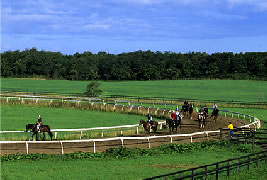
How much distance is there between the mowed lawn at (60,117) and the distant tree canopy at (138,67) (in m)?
84.6

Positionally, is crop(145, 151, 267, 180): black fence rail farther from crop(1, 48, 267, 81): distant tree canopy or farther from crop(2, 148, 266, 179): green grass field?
crop(1, 48, 267, 81): distant tree canopy

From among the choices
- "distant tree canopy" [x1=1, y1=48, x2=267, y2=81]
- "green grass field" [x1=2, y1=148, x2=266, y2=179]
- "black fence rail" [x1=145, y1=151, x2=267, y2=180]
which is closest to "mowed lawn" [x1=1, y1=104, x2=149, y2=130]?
"green grass field" [x1=2, y1=148, x2=266, y2=179]

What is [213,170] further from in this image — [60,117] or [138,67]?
[138,67]

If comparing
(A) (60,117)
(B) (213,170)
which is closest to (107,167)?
(B) (213,170)

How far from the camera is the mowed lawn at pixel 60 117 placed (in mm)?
33969

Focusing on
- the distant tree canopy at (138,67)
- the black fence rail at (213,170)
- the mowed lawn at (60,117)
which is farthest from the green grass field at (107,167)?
the distant tree canopy at (138,67)

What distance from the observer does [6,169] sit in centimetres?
1681

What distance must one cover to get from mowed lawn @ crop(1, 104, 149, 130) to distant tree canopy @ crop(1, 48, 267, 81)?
84.6 metres

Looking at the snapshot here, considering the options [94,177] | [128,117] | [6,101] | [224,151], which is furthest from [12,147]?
[6,101]

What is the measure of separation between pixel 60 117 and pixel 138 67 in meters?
95.9

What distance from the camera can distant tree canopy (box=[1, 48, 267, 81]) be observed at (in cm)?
12788

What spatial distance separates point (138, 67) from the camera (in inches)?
5261

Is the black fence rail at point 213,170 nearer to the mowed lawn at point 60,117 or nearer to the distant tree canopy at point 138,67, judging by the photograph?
the mowed lawn at point 60,117

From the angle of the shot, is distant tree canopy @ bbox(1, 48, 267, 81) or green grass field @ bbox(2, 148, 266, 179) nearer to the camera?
green grass field @ bbox(2, 148, 266, 179)
